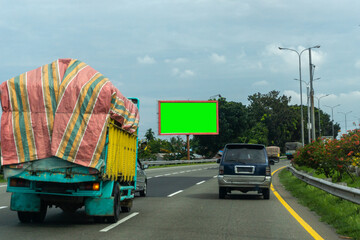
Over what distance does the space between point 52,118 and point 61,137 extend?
41 cm

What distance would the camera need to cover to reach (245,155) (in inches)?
661

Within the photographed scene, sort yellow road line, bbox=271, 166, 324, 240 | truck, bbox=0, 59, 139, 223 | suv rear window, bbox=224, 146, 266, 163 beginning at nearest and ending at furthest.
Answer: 1. yellow road line, bbox=271, 166, 324, 240
2. truck, bbox=0, 59, 139, 223
3. suv rear window, bbox=224, 146, 266, 163

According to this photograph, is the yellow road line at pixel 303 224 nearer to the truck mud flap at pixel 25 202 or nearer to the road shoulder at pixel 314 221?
the road shoulder at pixel 314 221

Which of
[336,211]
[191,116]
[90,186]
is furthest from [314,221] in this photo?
[191,116]

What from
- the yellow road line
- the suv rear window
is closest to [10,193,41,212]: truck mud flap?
the yellow road line

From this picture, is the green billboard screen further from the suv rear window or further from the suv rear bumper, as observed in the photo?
the suv rear bumper

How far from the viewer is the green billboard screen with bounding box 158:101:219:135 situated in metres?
61.8

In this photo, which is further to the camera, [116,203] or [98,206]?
[116,203]

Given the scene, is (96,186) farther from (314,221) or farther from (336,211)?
(336,211)

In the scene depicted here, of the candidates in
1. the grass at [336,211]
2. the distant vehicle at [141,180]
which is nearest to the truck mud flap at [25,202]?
the grass at [336,211]

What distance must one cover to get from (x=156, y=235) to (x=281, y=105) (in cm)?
11279

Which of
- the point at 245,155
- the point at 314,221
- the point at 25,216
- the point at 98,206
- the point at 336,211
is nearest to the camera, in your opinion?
the point at 98,206

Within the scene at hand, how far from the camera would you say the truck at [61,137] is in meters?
9.57

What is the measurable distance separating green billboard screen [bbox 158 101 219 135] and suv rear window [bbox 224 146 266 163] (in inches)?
1756
